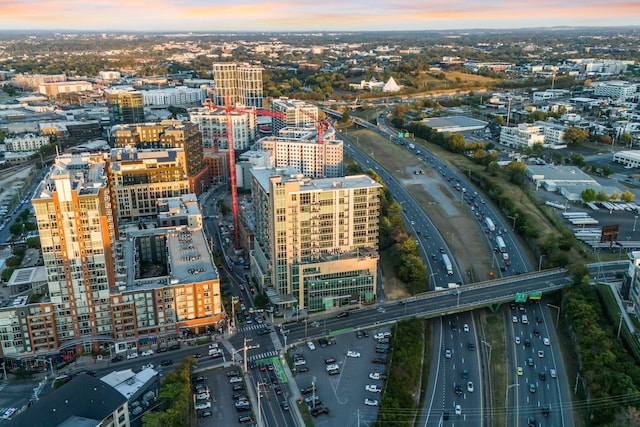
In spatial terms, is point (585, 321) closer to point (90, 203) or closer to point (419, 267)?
point (419, 267)

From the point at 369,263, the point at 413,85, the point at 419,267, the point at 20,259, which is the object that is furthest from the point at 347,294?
the point at 413,85

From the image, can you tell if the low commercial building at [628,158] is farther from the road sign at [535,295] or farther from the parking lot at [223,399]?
the parking lot at [223,399]

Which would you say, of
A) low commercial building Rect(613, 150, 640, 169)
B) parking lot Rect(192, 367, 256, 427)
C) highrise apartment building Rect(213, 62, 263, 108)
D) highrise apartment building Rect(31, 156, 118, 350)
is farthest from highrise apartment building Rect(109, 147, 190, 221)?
low commercial building Rect(613, 150, 640, 169)

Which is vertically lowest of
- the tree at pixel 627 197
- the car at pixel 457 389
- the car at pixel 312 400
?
the car at pixel 457 389

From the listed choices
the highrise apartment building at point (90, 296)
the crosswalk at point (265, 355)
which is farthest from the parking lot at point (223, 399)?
the highrise apartment building at point (90, 296)

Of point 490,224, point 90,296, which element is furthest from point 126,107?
point 490,224

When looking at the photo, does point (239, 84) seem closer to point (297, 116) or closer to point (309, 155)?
point (297, 116)
